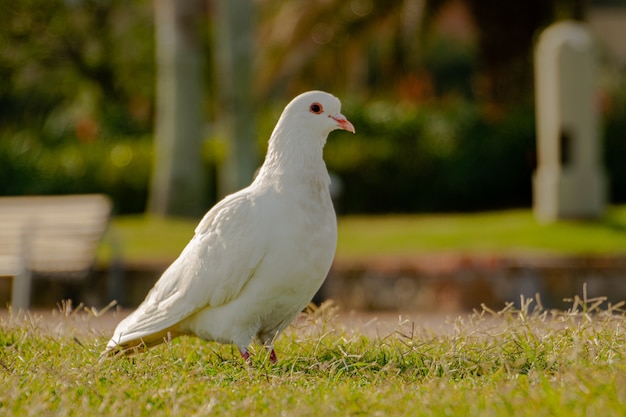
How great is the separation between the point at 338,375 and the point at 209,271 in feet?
2.33

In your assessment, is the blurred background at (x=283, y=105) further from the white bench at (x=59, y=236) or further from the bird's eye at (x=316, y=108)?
the bird's eye at (x=316, y=108)

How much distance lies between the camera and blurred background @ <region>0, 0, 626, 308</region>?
1404 centimetres

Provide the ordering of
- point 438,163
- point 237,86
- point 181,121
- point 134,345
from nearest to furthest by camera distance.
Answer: point 134,345 → point 237,86 → point 181,121 → point 438,163

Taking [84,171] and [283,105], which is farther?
[283,105]

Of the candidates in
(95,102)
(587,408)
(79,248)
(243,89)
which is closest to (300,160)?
(587,408)

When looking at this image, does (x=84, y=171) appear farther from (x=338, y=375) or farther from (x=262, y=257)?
(x=338, y=375)

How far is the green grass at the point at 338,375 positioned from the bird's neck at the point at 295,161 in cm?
74

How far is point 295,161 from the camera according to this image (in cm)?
454

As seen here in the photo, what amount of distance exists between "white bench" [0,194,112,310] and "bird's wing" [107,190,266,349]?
510 centimetres

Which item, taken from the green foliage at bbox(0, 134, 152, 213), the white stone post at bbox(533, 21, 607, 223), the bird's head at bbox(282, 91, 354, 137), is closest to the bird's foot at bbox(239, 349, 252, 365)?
the bird's head at bbox(282, 91, 354, 137)

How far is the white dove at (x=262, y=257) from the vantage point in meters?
4.32

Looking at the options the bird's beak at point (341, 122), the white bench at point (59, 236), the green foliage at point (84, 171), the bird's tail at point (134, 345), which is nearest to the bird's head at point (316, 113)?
the bird's beak at point (341, 122)

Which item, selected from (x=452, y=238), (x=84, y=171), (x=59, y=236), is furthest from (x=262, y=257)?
(x=84, y=171)

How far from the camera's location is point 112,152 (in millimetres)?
15719
